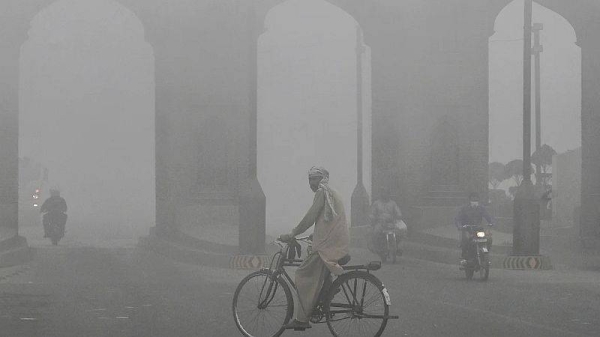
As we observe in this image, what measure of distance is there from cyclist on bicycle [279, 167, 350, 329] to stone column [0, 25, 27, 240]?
53.7ft

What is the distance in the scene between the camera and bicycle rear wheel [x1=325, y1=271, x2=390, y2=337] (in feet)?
29.6

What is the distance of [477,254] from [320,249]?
8341mm

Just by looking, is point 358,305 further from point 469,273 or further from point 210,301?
point 469,273

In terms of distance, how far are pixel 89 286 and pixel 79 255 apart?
8.14 meters

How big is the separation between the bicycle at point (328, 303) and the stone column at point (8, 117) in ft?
52.2

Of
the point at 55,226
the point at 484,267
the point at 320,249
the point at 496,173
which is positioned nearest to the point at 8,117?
the point at 55,226

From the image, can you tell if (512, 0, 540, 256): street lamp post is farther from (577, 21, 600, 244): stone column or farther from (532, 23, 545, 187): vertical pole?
(532, 23, 545, 187): vertical pole

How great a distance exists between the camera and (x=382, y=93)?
88.9 ft

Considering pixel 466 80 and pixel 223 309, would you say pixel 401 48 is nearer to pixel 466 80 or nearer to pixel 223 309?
pixel 466 80

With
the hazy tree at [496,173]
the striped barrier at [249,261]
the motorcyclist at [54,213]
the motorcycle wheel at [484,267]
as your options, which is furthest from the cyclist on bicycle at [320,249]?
the hazy tree at [496,173]

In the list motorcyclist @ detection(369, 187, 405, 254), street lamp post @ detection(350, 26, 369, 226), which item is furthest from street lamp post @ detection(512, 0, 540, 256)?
street lamp post @ detection(350, 26, 369, 226)

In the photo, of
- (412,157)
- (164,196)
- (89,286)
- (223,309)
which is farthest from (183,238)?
(223,309)

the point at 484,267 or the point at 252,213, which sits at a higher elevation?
the point at 252,213

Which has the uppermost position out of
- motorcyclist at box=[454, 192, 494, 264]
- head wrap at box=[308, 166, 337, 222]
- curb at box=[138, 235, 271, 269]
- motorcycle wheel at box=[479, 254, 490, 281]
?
head wrap at box=[308, 166, 337, 222]
